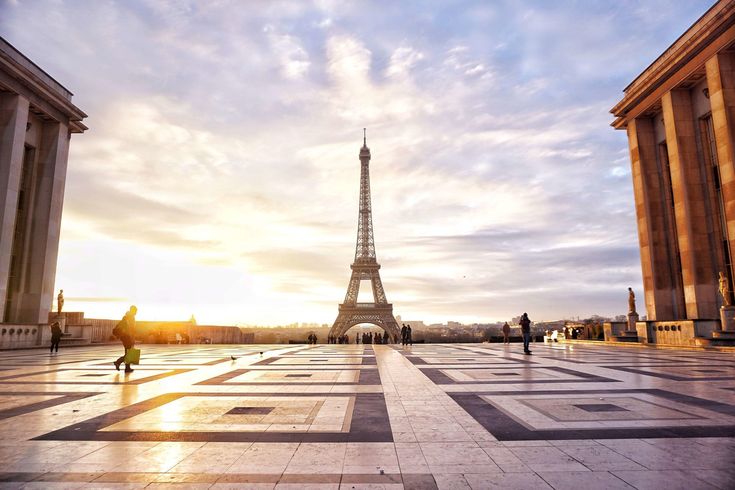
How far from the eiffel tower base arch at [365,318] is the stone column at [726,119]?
168 ft

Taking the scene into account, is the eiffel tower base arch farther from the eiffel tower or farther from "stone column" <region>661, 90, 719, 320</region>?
"stone column" <region>661, 90, 719, 320</region>

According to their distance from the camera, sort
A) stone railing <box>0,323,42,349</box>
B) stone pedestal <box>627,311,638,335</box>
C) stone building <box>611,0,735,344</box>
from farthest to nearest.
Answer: stone pedestal <box>627,311,638,335</box> → stone building <box>611,0,735,344</box> → stone railing <box>0,323,42,349</box>

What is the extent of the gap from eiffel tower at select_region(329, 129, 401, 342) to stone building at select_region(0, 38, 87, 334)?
4424cm

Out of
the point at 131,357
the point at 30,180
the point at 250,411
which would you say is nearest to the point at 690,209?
the point at 250,411

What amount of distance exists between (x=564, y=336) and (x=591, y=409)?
127 feet

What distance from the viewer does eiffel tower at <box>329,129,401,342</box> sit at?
7438cm

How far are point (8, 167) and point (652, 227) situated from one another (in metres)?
47.7

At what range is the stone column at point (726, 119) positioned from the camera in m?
26.2

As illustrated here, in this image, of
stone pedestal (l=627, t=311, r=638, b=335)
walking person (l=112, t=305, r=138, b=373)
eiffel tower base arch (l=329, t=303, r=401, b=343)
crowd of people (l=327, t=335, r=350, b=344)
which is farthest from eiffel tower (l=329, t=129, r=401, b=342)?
walking person (l=112, t=305, r=138, b=373)

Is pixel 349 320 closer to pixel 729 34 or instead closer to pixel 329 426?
pixel 729 34

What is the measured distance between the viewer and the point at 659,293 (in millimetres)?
34531

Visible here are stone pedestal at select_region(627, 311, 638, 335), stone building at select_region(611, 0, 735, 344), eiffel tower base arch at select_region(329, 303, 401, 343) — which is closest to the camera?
stone building at select_region(611, 0, 735, 344)

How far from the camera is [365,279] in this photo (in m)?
84.6

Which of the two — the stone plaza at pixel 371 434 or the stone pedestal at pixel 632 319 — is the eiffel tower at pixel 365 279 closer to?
the stone pedestal at pixel 632 319
